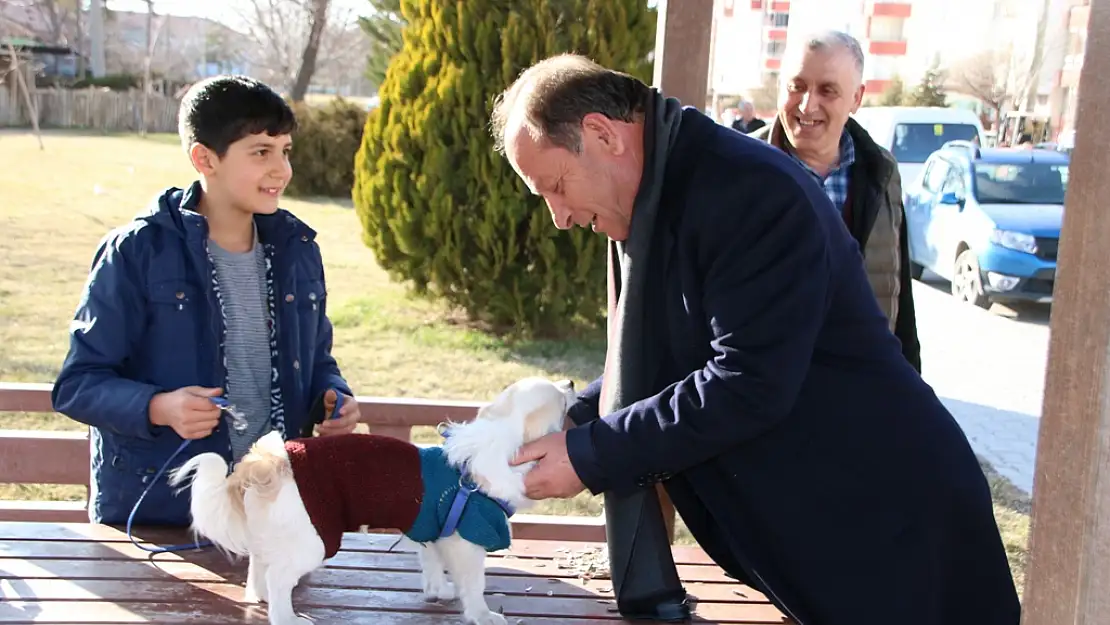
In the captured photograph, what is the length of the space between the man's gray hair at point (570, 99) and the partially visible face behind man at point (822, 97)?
1.63 metres

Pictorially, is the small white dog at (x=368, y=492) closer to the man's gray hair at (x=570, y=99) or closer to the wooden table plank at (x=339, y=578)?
the wooden table plank at (x=339, y=578)

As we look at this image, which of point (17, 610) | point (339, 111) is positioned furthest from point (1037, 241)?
point (339, 111)

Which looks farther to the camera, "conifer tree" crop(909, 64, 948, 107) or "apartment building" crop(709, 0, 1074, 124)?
"conifer tree" crop(909, 64, 948, 107)

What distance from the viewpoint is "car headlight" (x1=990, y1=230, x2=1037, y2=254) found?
433 inches

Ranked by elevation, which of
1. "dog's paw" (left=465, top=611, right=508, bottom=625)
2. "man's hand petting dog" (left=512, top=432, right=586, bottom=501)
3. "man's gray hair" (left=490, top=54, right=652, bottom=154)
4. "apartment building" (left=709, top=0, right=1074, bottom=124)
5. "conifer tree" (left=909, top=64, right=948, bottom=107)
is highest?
"apartment building" (left=709, top=0, right=1074, bottom=124)

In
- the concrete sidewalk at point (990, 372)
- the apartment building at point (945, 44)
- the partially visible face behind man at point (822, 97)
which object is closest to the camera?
the partially visible face behind man at point (822, 97)

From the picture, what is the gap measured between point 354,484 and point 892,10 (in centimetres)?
4024

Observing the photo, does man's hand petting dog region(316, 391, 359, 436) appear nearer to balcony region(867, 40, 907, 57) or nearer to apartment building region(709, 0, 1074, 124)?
apartment building region(709, 0, 1074, 124)

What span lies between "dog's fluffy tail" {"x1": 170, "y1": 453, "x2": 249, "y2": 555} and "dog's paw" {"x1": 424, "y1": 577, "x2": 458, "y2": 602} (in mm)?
476

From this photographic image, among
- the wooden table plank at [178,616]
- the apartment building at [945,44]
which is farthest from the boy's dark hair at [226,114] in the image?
the apartment building at [945,44]

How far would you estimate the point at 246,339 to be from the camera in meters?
2.68

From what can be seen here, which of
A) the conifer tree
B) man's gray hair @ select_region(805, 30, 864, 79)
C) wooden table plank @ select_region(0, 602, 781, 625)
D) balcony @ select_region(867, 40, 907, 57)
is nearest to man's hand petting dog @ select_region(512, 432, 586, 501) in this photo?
wooden table plank @ select_region(0, 602, 781, 625)

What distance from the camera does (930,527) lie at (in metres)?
1.95

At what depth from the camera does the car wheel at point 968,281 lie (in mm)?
11828
